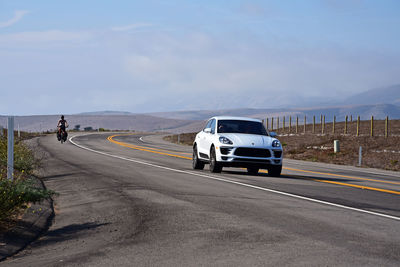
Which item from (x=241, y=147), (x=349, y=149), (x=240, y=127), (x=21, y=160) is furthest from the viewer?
(x=349, y=149)

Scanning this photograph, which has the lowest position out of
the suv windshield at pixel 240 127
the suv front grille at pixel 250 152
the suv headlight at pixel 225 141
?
the suv front grille at pixel 250 152

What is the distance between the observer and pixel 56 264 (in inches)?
229

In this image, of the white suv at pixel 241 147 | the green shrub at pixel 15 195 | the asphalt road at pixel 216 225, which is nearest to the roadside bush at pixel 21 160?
the asphalt road at pixel 216 225

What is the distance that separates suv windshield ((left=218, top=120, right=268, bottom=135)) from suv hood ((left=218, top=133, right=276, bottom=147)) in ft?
1.72

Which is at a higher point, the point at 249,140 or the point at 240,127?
the point at 240,127

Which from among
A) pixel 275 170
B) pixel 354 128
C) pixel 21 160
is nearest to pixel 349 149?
pixel 354 128

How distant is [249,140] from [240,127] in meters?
1.28

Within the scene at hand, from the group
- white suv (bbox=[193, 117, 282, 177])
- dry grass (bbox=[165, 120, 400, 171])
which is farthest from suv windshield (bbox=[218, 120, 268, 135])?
dry grass (bbox=[165, 120, 400, 171])

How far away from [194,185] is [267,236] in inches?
238

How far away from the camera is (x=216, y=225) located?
7738 mm

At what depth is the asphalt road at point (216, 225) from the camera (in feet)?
19.6

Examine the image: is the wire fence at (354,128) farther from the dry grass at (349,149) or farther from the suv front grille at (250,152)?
the suv front grille at (250,152)

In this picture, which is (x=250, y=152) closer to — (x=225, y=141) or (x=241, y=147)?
(x=241, y=147)

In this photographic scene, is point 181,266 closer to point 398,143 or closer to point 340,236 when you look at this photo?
point 340,236
